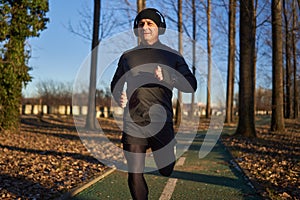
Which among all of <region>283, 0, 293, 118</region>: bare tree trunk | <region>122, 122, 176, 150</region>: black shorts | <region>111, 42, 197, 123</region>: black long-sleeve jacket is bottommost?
<region>122, 122, 176, 150</region>: black shorts

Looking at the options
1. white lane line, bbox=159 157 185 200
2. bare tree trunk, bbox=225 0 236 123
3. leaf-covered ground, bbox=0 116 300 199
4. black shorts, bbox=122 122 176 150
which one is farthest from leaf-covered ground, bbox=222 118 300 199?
bare tree trunk, bbox=225 0 236 123

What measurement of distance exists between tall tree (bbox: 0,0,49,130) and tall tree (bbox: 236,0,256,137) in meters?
9.02

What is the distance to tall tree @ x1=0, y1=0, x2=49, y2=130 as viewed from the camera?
15594 millimetres

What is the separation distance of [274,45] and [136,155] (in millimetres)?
15202

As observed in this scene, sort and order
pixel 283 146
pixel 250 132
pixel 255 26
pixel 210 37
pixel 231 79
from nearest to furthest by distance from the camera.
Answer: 1. pixel 283 146
2. pixel 250 132
3. pixel 255 26
4. pixel 231 79
5. pixel 210 37

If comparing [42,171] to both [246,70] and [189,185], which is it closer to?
[189,185]

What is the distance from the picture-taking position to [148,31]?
3.71 m

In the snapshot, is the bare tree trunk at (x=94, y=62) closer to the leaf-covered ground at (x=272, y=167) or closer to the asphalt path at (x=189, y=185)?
the leaf-covered ground at (x=272, y=167)

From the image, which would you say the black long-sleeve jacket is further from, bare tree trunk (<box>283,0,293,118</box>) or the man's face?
bare tree trunk (<box>283,0,293,118</box>)

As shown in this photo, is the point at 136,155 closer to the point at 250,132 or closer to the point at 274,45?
the point at 250,132

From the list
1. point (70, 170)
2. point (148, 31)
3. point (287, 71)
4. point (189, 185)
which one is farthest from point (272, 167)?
point (287, 71)

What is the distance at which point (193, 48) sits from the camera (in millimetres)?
25047

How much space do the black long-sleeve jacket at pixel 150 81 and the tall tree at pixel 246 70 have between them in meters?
12.6

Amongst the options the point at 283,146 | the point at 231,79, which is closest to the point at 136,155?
the point at 283,146
